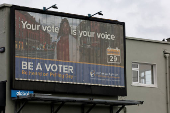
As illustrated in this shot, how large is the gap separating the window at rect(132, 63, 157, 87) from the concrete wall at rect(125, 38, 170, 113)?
24 cm

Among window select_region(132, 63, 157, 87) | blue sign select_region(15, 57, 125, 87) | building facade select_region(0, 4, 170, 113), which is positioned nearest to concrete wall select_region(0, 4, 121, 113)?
blue sign select_region(15, 57, 125, 87)

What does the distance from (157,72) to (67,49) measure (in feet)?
21.1

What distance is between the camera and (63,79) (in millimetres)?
22188

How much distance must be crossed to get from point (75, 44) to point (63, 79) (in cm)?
193

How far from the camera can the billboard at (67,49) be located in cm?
2131

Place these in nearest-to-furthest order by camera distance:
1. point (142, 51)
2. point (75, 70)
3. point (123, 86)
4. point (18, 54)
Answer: point (18, 54) < point (75, 70) < point (123, 86) < point (142, 51)

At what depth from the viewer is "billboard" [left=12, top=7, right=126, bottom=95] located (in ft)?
69.9

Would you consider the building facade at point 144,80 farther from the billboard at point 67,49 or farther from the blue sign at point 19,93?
the blue sign at point 19,93

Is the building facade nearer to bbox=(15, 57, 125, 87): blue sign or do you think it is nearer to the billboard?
the billboard

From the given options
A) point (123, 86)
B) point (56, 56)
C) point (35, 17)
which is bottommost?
point (123, 86)

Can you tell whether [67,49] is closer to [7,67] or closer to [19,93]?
[7,67]

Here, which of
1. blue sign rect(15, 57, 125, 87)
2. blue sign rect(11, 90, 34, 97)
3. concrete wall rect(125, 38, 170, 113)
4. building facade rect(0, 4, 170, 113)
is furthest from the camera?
concrete wall rect(125, 38, 170, 113)

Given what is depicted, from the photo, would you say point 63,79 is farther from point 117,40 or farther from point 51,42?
point 117,40

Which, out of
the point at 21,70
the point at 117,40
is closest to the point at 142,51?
the point at 117,40
